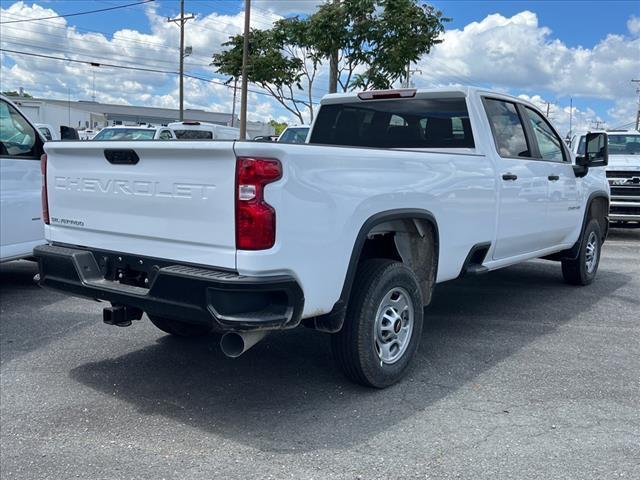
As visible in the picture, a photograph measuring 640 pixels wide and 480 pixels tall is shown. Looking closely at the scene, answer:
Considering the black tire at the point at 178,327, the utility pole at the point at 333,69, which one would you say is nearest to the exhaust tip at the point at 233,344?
the black tire at the point at 178,327

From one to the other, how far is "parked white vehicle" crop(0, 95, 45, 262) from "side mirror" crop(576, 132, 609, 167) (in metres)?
5.72

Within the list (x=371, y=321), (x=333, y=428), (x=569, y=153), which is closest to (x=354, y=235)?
(x=371, y=321)

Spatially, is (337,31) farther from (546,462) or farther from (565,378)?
(546,462)

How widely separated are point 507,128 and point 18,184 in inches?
190

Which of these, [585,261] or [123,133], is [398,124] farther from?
[123,133]

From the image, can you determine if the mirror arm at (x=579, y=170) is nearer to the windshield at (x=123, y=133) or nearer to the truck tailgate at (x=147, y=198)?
the truck tailgate at (x=147, y=198)

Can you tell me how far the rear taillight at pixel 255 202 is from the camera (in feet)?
10.8

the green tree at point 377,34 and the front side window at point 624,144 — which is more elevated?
the green tree at point 377,34

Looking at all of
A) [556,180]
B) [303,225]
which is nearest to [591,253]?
[556,180]

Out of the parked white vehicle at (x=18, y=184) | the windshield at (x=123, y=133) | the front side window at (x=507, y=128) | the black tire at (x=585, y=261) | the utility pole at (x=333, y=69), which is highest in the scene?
the utility pole at (x=333, y=69)

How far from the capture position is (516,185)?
5512mm

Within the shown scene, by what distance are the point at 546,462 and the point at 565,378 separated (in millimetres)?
1320

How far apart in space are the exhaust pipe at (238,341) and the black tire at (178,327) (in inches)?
62.9

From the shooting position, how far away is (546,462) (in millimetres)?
3357
